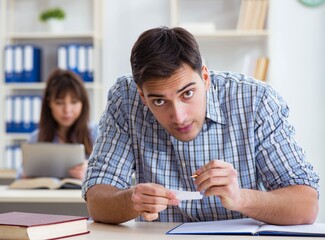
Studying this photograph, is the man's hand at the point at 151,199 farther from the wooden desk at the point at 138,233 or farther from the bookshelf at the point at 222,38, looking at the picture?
the bookshelf at the point at 222,38

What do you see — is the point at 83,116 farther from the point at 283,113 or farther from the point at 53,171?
the point at 283,113

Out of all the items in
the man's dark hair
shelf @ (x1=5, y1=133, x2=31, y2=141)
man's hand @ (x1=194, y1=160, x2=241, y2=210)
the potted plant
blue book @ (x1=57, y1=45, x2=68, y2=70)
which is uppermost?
the potted plant

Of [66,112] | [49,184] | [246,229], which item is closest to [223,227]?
[246,229]

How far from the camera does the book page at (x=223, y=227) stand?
5.51 ft

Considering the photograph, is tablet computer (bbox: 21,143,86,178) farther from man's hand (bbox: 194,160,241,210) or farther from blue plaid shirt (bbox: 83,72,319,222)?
man's hand (bbox: 194,160,241,210)

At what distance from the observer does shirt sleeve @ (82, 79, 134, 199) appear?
2043 mm

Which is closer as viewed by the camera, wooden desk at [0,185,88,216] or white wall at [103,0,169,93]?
wooden desk at [0,185,88,216]

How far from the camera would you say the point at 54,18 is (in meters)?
5.16

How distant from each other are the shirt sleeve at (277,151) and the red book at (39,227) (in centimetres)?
56

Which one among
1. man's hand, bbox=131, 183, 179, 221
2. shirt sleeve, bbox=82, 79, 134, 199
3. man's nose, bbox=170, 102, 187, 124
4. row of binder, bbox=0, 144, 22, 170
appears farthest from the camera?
row of binder, bbox=0, 144, 22, 170

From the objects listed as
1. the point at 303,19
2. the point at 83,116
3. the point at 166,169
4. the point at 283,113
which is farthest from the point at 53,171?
the point at 303,19

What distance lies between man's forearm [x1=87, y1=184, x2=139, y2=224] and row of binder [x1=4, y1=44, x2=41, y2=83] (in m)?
3.24

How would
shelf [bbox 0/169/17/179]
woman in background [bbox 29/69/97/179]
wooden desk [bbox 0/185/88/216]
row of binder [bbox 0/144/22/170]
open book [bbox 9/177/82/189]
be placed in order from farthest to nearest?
row of binder [bbox 0/144/22/170] → shelf [bbox 0/169/17/179] → woman in background [bbox 29/69/97/179] → open book [bbox 9/177/82/189] → wooden desk [bbox 0/185/88/216]

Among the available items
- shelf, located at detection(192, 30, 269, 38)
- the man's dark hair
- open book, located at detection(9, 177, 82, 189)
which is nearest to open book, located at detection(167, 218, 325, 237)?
the man's dark hair
